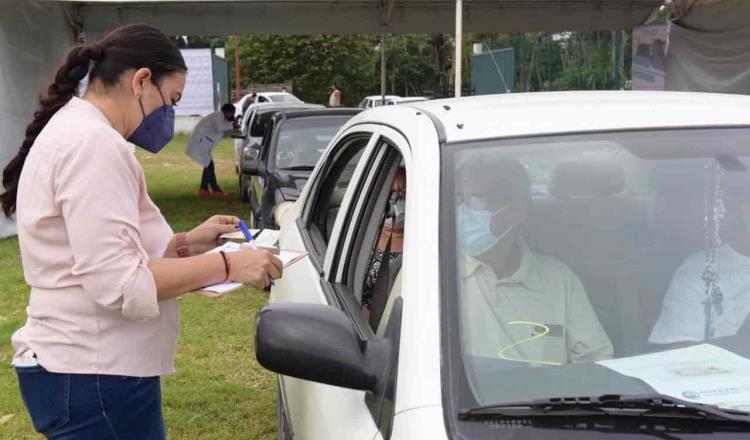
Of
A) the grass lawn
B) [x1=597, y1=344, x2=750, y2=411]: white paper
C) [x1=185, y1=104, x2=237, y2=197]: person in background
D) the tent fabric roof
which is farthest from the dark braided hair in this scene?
[x1=185, y1=104, x2=237, y2=197]: person in background

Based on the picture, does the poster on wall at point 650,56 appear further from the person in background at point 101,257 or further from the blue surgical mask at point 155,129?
the person in background at point 101,257

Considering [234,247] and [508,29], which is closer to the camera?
[234,247]

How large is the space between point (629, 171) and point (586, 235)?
0.24m

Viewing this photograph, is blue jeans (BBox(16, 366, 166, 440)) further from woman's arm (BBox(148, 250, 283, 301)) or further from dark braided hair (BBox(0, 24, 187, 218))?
dark braided hair (BBox(0, 24, 187, 218))

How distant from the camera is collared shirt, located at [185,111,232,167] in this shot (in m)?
12.0

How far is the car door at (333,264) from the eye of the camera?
70.3 inches

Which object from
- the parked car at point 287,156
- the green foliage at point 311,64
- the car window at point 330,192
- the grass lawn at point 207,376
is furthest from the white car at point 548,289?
Result: the green foliage at point 311,64

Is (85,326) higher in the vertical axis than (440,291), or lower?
lower

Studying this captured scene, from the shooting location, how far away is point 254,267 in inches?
77.5

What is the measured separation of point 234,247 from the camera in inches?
83.7

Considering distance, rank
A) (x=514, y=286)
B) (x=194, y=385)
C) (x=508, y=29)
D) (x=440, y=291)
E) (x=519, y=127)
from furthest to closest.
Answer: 1. (x=508, y=29)
2. (x=194, y=385)
3. (x=519, y=127)
4. (x=514, y=286)
5. (x=440, y=291)

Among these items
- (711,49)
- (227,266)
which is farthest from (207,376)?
Answer: (711,49)

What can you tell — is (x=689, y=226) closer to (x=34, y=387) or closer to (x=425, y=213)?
(x=425, y=213)

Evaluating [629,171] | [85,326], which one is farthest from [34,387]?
[629,171]
